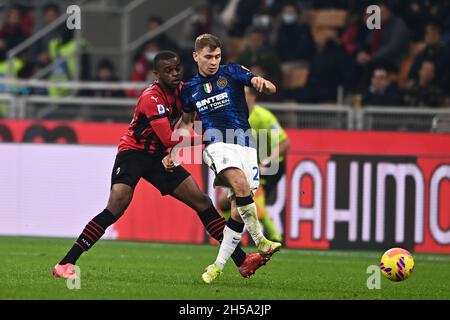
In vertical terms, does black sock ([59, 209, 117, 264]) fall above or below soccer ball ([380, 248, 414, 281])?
above

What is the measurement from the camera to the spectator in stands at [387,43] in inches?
739

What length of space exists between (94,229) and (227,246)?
126cm

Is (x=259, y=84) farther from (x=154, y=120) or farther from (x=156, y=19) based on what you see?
(x=156, y=19)

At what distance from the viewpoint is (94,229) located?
10688 millimetres

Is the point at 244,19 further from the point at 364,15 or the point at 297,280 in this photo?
the point at 297,280

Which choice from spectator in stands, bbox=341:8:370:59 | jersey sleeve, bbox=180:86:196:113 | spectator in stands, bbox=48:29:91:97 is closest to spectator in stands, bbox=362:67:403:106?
spectator in stands, bbox=341:8:370:59

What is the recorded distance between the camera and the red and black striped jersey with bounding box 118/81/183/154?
10.8 metres

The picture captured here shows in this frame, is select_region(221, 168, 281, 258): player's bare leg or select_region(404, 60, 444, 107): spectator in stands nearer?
select_region(221, 168, 281, 258): player's bare leg

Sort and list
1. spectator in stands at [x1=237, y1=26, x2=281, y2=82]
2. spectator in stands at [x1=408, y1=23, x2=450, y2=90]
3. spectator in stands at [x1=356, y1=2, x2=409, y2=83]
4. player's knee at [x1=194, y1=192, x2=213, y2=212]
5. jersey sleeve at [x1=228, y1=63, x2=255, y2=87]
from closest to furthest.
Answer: jersey sleeve at [x1=228, y1=63, x2=255, y2=87] → player's knee at [x1=194, y1=192, x2=213, y2=212] → spectator in stands at [x1=408, y1=23, x2=450, y2=90] → spectator in stands at [x1=237, y1=26, x2=281, y2=82] → spectator in stands at [x1=356, y1=2, x2=409, y2=83]

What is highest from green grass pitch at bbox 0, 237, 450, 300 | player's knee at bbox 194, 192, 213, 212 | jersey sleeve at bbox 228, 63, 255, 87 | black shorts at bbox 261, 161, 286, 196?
jersey sleeve at bbox 228, 63, 255, 87

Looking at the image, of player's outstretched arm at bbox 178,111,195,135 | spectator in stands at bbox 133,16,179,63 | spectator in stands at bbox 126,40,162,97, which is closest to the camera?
player's outstretched arm at bbox 178,111,195,135

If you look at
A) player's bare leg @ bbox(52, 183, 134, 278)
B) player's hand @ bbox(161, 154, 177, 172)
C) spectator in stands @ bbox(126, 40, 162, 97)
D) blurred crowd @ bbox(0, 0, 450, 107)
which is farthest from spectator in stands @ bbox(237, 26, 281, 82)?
player's bare leg @ bbox(52, 183, 134, 278)

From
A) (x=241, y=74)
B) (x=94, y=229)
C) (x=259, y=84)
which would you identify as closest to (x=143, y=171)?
(x=94, y=229)

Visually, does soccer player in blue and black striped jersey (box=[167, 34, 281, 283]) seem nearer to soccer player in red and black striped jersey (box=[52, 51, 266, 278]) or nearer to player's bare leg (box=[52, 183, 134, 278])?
soccer player in red and black striped jersey (box=[52, 51, 266, 278])
